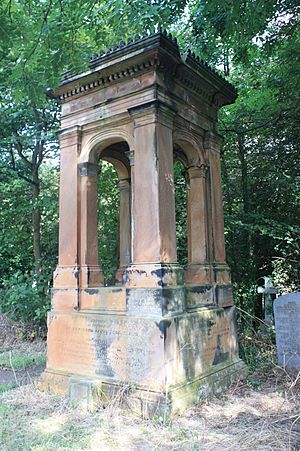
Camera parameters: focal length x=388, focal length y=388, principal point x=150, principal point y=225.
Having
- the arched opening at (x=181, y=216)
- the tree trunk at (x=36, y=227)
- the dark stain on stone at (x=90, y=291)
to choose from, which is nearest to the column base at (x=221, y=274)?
the dark stain on stone at (x=90, y=291)

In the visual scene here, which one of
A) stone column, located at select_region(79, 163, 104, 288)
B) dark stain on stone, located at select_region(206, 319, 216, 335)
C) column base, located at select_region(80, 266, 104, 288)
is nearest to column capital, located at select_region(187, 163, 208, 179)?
stone column, located at select_region(79, 163, 104, 288)

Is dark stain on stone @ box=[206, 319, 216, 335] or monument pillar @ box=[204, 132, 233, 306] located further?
monument pillar @ box=[204, 132, 233, 306]

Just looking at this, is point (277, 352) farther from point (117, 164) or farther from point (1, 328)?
point (1, 328)

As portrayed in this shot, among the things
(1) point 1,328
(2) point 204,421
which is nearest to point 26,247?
(1) point 1,328

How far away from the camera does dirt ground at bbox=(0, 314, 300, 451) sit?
3.74m

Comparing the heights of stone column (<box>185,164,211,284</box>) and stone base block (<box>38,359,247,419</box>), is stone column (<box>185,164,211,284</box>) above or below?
above

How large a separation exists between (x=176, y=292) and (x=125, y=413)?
5.11 feet

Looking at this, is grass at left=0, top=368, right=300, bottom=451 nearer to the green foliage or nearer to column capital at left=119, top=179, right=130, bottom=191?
column capital at left=119, top=179, right=130, bottom=191

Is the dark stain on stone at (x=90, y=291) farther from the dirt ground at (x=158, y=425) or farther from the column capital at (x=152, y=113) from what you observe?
the column capital at (x=152, y=113)

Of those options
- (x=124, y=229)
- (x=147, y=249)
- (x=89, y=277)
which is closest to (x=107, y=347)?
(x=89, y=277)

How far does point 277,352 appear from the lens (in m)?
6.75

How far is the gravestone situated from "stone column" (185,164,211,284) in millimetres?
1556

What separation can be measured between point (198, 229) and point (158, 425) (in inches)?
120

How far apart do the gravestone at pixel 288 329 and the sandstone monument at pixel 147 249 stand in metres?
0.98
